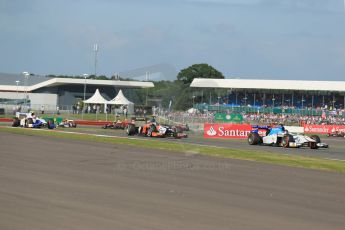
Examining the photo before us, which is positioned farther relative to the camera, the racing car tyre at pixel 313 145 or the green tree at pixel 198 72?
the green tree at pixel 198 72

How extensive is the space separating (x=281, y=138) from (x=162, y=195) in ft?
62.9

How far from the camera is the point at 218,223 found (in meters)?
8.15

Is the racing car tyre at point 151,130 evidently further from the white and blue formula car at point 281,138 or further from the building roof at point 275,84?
the building roof at point 275,84

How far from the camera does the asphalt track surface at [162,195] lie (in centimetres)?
819

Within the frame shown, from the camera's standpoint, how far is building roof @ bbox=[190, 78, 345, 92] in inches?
2762

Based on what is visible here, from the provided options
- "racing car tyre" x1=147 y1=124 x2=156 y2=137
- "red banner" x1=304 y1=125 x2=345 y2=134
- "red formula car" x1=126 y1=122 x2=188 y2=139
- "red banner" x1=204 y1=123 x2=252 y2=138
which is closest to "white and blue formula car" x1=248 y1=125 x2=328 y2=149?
"red formula car" x1=126 y1=122 x2=188 y2=139

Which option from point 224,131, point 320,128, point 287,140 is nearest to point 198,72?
point 320,128

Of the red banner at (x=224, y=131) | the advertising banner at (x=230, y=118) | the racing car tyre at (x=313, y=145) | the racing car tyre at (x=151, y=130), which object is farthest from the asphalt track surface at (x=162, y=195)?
the advertising banner at (x=230, y=118)

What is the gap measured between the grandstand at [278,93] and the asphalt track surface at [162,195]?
2039 inches

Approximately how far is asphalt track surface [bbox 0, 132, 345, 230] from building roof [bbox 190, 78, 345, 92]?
181 ft

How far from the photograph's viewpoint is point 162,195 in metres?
10.5

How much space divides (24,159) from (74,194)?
6.70 meters

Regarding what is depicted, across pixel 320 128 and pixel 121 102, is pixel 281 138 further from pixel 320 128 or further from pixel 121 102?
pixel 121 102

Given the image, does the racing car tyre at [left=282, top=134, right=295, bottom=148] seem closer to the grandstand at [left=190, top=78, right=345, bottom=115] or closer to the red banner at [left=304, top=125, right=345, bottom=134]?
the red banner at [left=304, top=125, right=345, bottom=134]
